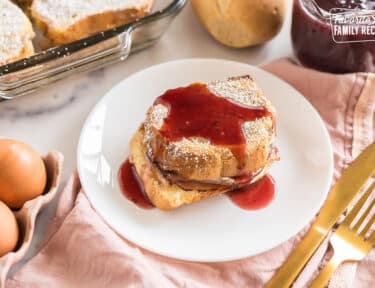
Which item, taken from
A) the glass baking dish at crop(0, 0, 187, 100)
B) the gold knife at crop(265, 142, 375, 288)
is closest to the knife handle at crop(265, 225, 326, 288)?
the gold knife at crop(265, 142, 375, 288)

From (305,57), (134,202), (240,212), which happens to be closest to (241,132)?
(240,212)

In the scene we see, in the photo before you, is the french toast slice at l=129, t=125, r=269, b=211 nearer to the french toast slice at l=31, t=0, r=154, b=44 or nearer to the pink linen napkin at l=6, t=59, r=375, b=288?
the pink linen napkin at l=6, t=59, r=375, b=288

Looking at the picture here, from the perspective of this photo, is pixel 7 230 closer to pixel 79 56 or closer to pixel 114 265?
pixel 114 265

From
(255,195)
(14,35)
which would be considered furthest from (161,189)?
(14,35)

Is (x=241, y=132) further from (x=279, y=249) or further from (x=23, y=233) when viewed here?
(x=23, y=233)

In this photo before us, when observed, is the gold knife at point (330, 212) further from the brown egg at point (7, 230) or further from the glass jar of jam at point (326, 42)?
the brown egg at point (7, 230)

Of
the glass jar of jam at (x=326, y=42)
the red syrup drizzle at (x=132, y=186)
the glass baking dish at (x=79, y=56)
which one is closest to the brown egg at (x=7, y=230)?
the red syrup drizzle at (x=132, y=186)
